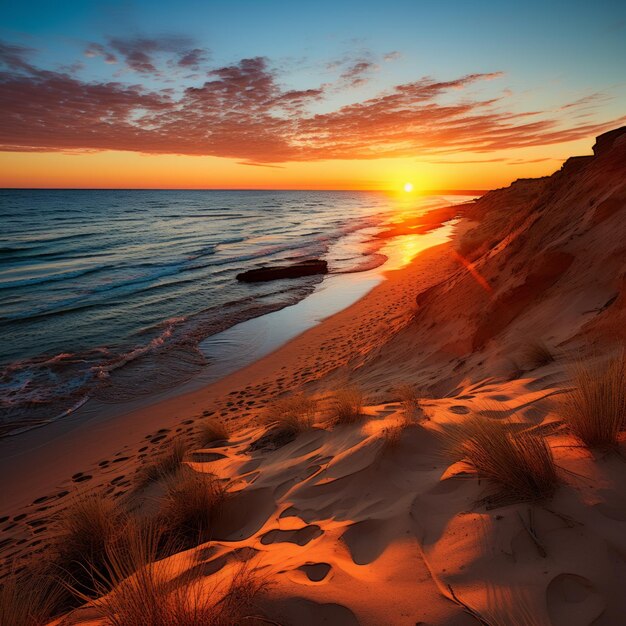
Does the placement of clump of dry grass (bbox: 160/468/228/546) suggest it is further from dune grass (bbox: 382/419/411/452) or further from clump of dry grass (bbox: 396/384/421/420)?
clump of dry grass (bbox: 396/384/421/420)

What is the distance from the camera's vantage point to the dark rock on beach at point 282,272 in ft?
68.7

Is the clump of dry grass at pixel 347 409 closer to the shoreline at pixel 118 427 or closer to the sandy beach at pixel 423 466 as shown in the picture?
the sandy beach at pixel 423 466

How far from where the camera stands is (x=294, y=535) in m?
2.96

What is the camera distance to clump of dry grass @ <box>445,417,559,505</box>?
2.31m

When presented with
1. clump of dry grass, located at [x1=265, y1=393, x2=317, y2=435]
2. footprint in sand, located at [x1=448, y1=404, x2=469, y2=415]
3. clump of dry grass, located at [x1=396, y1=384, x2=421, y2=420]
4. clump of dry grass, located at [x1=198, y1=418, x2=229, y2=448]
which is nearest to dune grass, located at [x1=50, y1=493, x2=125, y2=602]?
clump of dry grass, located at [x1=265, y1=393, x2=317, y2=435]

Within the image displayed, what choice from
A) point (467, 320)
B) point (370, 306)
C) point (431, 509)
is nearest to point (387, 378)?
point (467, 320)

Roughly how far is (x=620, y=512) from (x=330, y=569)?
5.32ft

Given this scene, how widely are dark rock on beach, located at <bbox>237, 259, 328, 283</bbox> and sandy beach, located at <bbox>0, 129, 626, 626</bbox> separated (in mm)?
10939

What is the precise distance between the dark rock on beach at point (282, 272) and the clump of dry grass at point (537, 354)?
17.1m

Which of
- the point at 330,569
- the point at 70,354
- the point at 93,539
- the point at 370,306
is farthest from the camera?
the point at 370,306

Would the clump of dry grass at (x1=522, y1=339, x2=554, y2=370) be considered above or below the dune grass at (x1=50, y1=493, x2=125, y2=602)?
above

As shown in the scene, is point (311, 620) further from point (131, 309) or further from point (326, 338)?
point (131, 309)

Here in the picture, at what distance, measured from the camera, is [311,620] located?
195cm

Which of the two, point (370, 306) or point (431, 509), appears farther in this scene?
point (370, 306)
